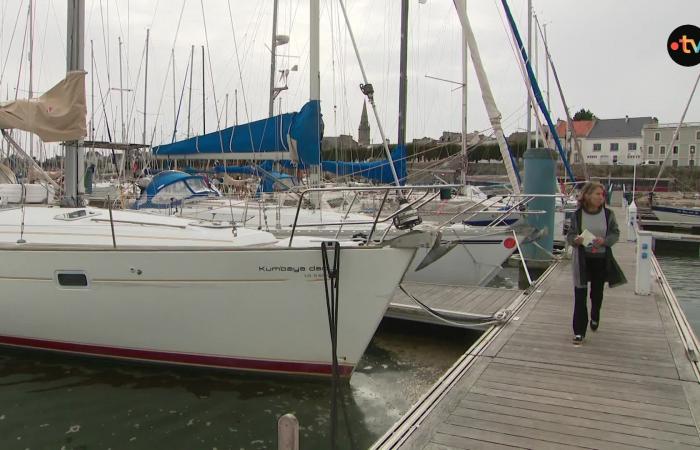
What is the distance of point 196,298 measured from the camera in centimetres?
543

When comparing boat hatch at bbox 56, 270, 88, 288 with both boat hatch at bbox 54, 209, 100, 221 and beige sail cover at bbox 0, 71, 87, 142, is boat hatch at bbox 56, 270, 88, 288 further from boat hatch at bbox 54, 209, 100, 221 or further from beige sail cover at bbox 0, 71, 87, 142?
beige sail cover at bbox 0, 71, 87, 142

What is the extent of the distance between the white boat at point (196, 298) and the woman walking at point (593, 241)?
1.64 metres

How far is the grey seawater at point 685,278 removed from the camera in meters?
11.1

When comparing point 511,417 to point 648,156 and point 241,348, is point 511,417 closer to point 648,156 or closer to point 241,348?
point 241,348

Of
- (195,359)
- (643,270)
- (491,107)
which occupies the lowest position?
(195,359)

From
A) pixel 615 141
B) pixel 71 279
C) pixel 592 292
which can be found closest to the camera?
pixel 592 292

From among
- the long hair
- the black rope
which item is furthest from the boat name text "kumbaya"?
the long hair

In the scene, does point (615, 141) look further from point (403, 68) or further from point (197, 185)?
point (197, 185)

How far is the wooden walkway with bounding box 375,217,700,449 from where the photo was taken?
11.4 feet

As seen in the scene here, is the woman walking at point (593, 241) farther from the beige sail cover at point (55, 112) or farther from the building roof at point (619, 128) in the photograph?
the building roof at point (619, 128)

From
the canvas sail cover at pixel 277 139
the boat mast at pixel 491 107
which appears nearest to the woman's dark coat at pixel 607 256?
the boat mast at pixel 491 107

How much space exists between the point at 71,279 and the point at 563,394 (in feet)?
16.2

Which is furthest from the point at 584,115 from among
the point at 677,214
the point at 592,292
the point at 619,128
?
the point at 592,292

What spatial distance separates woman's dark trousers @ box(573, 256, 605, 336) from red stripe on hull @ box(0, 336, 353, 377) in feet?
7.76
